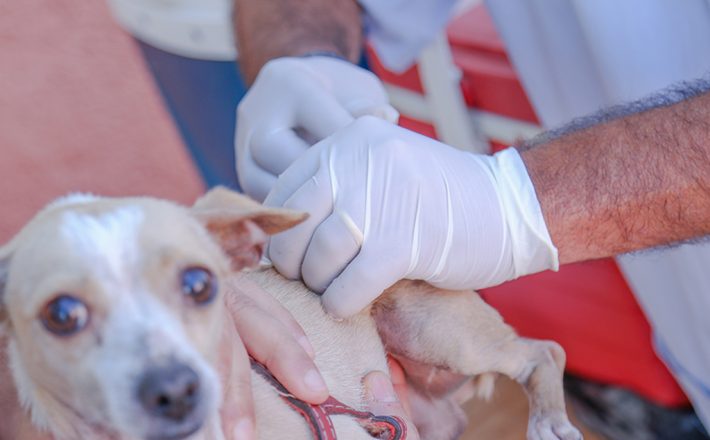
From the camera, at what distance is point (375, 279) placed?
1438 millimetres

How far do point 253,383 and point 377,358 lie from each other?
316mm

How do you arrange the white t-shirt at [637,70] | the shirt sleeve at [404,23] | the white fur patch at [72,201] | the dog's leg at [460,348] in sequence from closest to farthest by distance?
the white fur patch at [72,201], the dog's leg at [460,348], the white t-shirt at [637,70], the shirt sleeve at [404,23]

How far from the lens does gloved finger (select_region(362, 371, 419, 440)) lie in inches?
58.4

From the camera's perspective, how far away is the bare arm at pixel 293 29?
6.99 ft

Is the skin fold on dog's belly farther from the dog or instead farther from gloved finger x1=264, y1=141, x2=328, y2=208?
gloved finger x1=264, y1=141, x2=328, y2=208

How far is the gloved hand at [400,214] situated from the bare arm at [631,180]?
0.05 metres

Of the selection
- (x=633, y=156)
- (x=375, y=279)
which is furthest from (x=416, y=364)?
(x=633, y=156)

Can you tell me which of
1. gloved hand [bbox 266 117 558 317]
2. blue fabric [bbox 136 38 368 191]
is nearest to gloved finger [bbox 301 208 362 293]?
gloved hand [bbox 266 117 558 317]

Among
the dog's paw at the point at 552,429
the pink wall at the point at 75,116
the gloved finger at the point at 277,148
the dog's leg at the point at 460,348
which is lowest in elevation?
the pink wall at the point at 75,116

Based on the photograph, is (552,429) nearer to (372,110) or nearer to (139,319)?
(372,110)

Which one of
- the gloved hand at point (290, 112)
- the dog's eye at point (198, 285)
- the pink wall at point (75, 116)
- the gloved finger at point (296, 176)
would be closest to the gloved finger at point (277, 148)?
the gloved hand at point (290, 112)

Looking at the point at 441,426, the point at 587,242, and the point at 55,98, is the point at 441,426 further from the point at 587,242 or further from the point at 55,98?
the point at 55,98

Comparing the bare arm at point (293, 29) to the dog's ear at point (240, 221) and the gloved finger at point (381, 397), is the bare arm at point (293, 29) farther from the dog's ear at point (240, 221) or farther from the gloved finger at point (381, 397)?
the gloved finger at point (381, 397)

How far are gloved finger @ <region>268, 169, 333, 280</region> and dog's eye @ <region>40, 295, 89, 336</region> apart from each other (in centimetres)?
44
